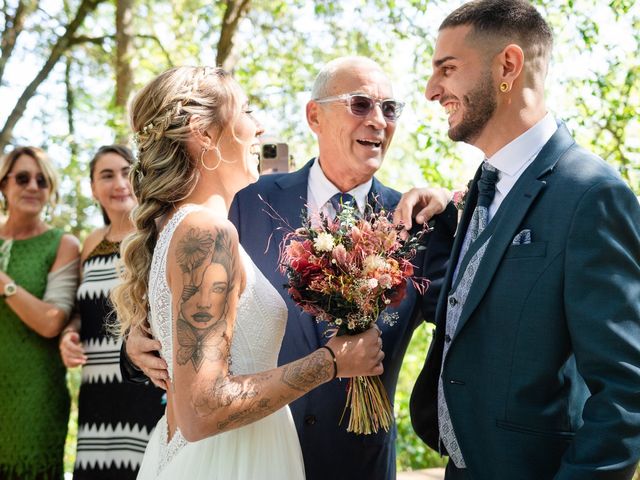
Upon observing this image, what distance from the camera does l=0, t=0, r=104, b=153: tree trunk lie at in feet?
40.4

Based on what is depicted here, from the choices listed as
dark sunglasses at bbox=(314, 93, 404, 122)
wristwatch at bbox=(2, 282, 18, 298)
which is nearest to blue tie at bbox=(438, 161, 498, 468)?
dark sunglasses at bbox=(314, 93, 404, 122)

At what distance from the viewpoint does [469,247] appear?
286cm

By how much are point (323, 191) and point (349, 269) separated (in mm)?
1492

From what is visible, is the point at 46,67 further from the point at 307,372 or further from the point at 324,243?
the point at 307,372

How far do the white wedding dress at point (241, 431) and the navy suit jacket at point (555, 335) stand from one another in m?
0.71

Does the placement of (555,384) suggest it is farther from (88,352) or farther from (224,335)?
(88,352)

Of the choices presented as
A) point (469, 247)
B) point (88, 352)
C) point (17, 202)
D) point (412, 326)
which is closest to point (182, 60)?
point (17, 202)

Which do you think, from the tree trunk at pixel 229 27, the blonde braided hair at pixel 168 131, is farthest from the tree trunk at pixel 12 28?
the blonde braided hair at pixel 168 131

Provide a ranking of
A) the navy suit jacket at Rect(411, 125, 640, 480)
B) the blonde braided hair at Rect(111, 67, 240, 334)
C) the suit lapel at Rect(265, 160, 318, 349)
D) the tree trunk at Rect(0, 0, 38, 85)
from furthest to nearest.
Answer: the tree trunk at Rect(0, 0, 38, 85)
the suit lapel at Rect(265, 160, 318, 349)
the blonde braided hair at Rect(111, 67, 240, 334)
the navy suit jacket at Rect(411, 125, 640, 480)

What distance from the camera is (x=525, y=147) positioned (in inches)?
112

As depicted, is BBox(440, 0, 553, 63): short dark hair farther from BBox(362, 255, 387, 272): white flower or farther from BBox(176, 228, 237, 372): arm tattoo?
BBox(176, 228, 237, 372): arm tattoo

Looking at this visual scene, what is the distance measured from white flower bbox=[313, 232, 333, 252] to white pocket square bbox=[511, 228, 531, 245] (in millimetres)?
704

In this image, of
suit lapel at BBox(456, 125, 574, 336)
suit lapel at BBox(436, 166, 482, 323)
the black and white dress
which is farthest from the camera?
the black and white dress

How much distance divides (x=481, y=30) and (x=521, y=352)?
1.31 m
